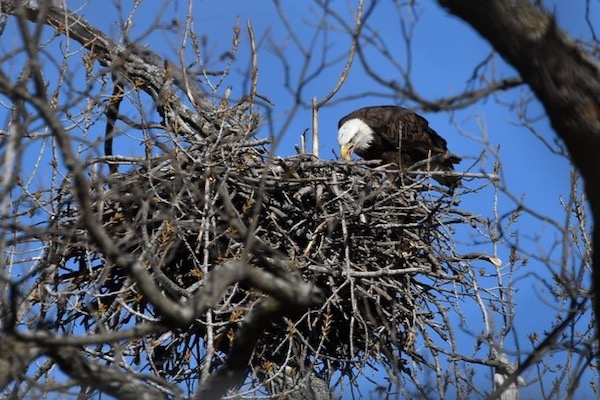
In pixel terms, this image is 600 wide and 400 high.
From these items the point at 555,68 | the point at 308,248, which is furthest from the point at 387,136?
the point at 555,68

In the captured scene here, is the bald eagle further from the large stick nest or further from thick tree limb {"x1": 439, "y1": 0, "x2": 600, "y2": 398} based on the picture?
thick tree limb {"x1": 439, "y1": 0, "x2": 600, "y2": 398}

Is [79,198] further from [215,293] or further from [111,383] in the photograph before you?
[111,383]

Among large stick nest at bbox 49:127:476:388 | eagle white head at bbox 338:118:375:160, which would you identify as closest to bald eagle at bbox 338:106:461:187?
eagle white head at bbox 338:118:375:160

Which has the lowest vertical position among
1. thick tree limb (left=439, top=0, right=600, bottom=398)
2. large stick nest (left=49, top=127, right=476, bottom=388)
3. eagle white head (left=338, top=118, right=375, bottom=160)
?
thick tree limb (left=439, top=0, right=600, bottom=398)

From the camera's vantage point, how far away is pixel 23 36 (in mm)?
2207

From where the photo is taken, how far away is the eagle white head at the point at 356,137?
27.6 ft

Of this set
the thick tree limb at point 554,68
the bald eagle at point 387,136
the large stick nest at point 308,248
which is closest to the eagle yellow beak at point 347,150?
the bald eagle at point 387,136

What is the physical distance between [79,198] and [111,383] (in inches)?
22.0

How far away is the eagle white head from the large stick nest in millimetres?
2276

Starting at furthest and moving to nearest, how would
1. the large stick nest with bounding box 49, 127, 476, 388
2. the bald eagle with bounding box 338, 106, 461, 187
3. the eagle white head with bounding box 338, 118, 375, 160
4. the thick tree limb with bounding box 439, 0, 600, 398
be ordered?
the eagle white head with bounding box 338, 118, 375, 160 < the bald eagle with bounding box 338, 106, 461, 187 < the large stick nest with bounding box 49, 127, 476, 388 < the thick tree limb with bounding box 439, 0, 600, 398

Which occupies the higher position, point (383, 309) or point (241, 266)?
point (383, 309)

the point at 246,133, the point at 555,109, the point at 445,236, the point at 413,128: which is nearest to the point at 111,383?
the point at 555,109

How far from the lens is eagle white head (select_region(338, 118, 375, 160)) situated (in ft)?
27.6

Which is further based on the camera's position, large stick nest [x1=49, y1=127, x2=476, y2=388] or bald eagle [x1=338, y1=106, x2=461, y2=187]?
bald eagle [x1=338, y1=106, x2=461, y2=187]
